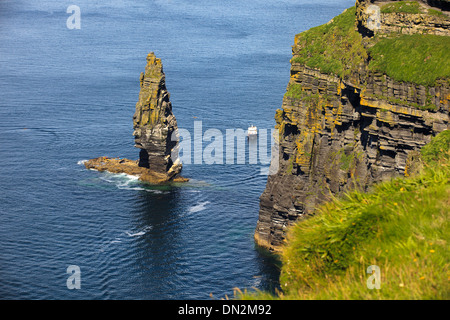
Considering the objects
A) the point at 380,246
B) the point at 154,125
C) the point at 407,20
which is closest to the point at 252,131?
the point at 154,125

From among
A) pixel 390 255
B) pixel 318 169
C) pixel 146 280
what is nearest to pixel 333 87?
pixel 318 169

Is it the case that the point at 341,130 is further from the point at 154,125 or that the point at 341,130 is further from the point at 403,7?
the point at 154,125

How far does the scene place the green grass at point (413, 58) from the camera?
2970 inches

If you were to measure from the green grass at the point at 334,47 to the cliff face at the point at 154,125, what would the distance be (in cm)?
5279

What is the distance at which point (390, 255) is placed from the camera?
3259 centimetres

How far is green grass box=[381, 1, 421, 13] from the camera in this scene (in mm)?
82750

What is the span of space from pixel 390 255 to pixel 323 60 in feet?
223

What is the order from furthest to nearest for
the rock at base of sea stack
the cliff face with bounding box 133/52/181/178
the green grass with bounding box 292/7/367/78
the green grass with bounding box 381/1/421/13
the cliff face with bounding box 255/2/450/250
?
the cliff face with bounding box 133/52/181/178, the rock at base of sea stack, the green grass with bounding box 292/7/367/78, the green grass with bounding box 381/1/421/13, the cliff face with bounding box 255/2/450/250

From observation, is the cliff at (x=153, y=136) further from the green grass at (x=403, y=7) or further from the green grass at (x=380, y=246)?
the green grass at (x=380, y=246)

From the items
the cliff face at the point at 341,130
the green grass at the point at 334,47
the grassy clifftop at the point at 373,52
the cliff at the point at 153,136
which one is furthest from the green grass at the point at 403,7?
the cliff at the point at 153,136

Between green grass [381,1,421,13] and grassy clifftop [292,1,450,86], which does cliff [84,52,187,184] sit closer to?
grassy clifftop [292,1,450,86]

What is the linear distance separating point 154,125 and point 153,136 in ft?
8.61

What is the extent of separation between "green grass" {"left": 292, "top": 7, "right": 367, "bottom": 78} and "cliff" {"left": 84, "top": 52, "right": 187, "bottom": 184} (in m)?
52.9

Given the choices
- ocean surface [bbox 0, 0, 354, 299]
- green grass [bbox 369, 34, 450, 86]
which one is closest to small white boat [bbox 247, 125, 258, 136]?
ocean surface [bbox 0, 0, 354, 299]
